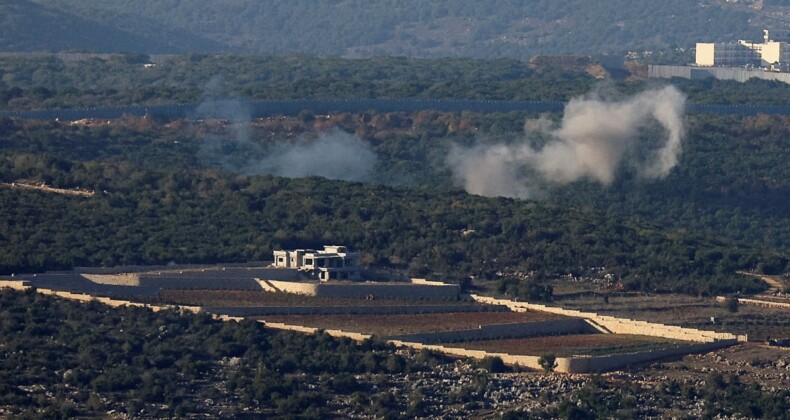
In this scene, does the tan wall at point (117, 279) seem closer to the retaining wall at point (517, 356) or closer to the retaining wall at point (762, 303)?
the retaining wall at point (517, 356)

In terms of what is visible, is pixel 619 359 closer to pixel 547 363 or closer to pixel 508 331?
pixel 547 363

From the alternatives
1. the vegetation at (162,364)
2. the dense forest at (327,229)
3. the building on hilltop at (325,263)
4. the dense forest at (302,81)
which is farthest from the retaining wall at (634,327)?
the dense forest at (302,81)

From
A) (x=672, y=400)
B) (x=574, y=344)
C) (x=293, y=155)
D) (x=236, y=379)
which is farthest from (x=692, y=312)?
(x=293, y=155)

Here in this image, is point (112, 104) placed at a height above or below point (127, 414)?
above

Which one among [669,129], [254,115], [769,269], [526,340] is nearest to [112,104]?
[254,115]

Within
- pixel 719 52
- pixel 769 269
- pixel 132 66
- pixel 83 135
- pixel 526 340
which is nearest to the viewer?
pixel 526 340

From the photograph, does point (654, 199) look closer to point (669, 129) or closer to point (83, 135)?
point (669, 129)
